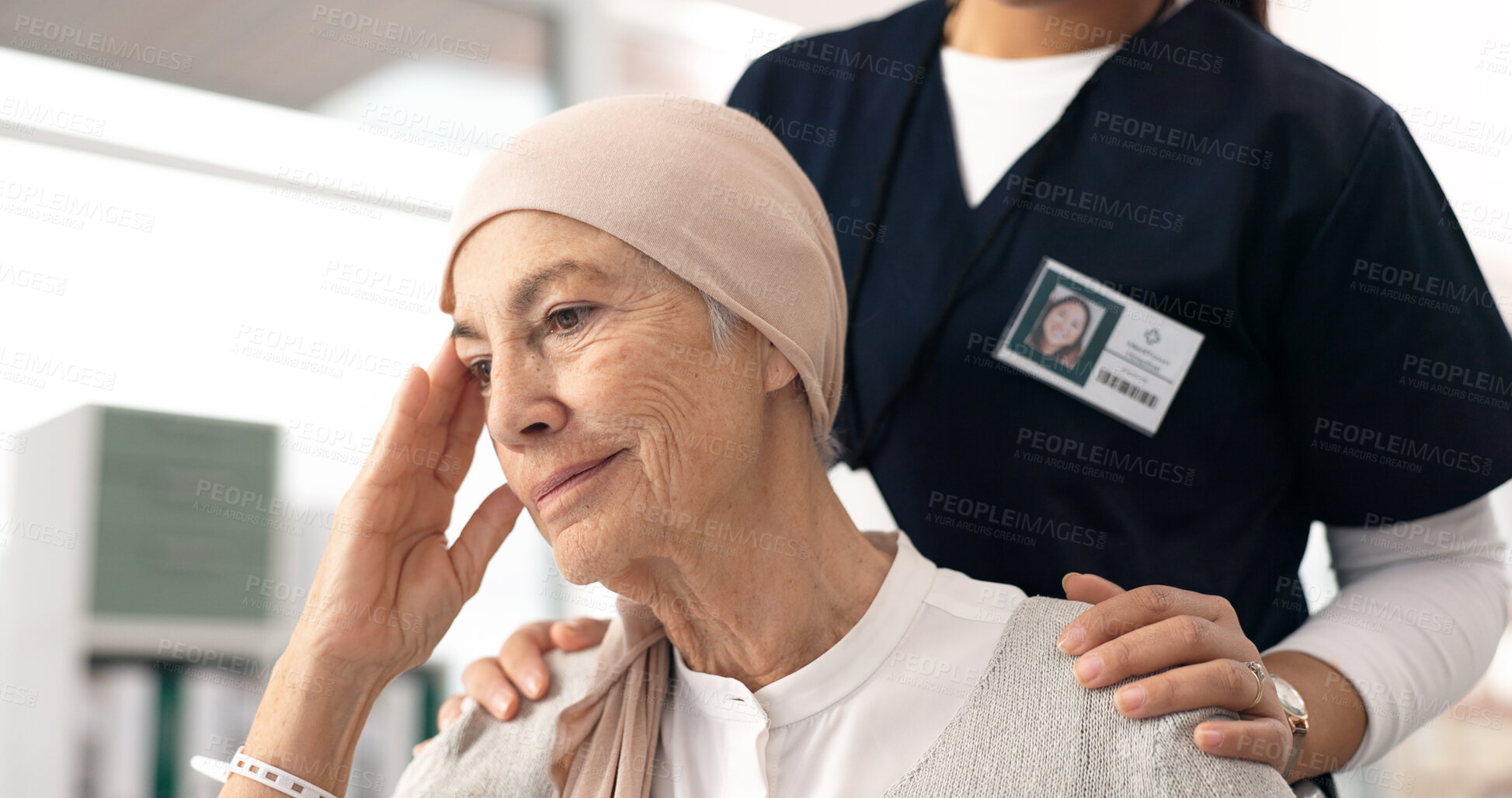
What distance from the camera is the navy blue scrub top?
61.9 inches

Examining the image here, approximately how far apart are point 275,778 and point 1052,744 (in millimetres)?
979

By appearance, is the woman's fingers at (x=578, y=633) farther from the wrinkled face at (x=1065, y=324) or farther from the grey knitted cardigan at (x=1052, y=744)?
the wrinkled face at (x=1065, y=324)

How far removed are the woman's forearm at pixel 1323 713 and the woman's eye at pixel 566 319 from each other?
1069mm

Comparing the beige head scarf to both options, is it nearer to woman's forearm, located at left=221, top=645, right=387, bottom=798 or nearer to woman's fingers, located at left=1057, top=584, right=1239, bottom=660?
woman's forearm, located at left=221, top=645, right=387, bottom=798

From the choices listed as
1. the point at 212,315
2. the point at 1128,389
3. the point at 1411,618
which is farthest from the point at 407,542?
the point at 1411,618

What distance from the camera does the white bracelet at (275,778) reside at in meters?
1.34

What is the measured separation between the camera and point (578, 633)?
5.36 feet

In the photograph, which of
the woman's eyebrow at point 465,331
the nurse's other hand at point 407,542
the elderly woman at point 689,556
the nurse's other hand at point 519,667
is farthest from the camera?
the nurse's other hand at point 519,667

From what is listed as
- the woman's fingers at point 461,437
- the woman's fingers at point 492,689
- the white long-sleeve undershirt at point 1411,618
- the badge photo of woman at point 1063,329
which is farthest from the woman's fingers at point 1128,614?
the woman's fingers at point 461,437

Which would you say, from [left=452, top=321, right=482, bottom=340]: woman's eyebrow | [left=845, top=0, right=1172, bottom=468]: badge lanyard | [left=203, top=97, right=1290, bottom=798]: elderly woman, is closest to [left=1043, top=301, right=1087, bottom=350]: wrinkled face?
[left=845, top=0, right=1172, bottom=468]: badge lanyard

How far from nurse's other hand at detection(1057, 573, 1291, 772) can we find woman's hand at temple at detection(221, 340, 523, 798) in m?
0.90

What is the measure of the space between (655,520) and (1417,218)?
1238mm

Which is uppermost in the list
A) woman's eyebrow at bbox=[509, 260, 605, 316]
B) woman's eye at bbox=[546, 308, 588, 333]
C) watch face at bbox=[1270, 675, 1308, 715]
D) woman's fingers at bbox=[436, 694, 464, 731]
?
woman's eyebrow at bbox=[509, 260, 605, 316]

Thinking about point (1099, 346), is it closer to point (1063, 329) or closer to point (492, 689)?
point (1063, 329)
